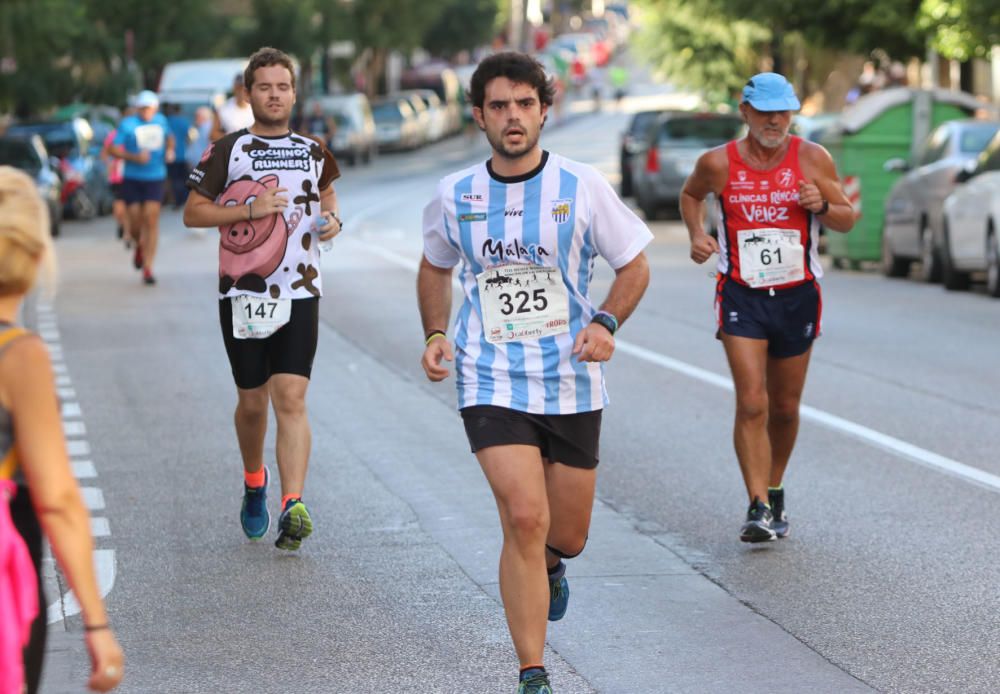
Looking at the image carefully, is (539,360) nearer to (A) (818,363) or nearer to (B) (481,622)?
(B) (481,622)

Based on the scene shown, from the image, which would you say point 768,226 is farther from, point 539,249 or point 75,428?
point 75,428

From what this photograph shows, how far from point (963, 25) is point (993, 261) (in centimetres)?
963

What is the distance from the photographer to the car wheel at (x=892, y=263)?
75.4 feet

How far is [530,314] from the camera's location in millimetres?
5945

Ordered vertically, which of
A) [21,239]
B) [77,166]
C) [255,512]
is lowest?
[77,166]

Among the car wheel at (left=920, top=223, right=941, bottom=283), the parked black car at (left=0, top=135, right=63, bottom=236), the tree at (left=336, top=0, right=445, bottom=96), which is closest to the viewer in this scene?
the car wheel at (left=920, top=223, right=941, bottom=283)

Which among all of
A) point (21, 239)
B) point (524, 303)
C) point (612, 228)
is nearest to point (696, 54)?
point (612, 228)

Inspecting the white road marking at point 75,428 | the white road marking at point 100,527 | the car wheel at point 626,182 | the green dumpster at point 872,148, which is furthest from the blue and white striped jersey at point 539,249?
the car wheel at point 626,182

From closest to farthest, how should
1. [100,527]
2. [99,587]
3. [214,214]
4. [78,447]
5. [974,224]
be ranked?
[99,587] < [214,214] < [100,527] < [78,447] < [974,224]

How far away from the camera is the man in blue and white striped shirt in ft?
19.1

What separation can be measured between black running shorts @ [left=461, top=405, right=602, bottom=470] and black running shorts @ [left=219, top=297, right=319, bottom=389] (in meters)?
2.44

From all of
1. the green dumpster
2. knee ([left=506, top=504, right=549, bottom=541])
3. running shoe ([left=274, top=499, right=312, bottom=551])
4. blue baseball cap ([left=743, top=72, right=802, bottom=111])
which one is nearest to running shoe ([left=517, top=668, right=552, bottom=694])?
knee ([left=506, top=504, right=549, bottom=541])

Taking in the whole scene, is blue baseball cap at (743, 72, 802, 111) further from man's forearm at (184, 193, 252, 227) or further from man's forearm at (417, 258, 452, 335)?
man's forearm at (417, 258, 452, 335)

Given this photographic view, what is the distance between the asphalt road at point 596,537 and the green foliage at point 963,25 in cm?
1154
